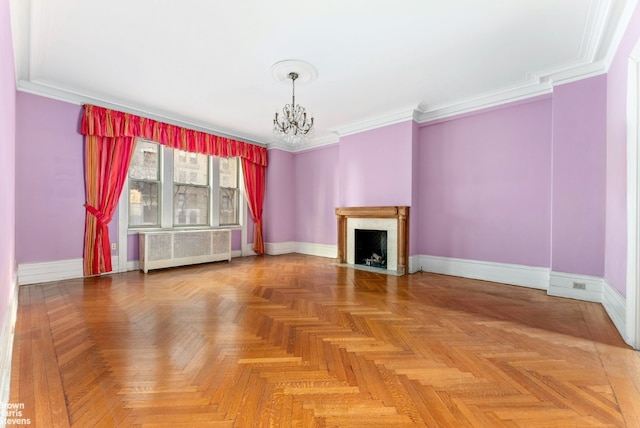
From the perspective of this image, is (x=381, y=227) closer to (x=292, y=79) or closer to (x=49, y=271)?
(x=292, y=79)

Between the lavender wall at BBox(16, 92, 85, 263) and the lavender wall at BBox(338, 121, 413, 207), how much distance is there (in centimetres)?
419

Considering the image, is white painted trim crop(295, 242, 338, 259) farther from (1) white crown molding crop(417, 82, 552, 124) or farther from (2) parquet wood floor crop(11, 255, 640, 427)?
(1) white crown molding crop(417, 82, 552, 124)

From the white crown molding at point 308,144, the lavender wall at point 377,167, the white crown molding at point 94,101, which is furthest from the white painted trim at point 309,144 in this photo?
the white crown molding at point 94,101

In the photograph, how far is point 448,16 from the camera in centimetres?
250

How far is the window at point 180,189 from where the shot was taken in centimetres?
494

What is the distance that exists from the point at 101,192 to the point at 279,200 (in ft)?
11.0

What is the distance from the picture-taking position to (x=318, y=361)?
6.16ft

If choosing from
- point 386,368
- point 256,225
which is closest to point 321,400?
point 386,368

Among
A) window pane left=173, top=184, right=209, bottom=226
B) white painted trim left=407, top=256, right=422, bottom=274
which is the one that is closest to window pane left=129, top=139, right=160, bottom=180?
window pane left=173, top=184, right=209, bottom=226

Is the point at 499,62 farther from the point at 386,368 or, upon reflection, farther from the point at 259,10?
the point at 386,368

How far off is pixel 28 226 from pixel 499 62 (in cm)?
606

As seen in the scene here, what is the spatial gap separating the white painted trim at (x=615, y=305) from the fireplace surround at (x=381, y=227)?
2.28m

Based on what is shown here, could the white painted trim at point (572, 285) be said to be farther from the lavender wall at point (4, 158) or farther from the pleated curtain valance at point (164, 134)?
the pleated curtain valance at point (164, 134)

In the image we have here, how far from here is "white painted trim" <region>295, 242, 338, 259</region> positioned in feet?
20.5
